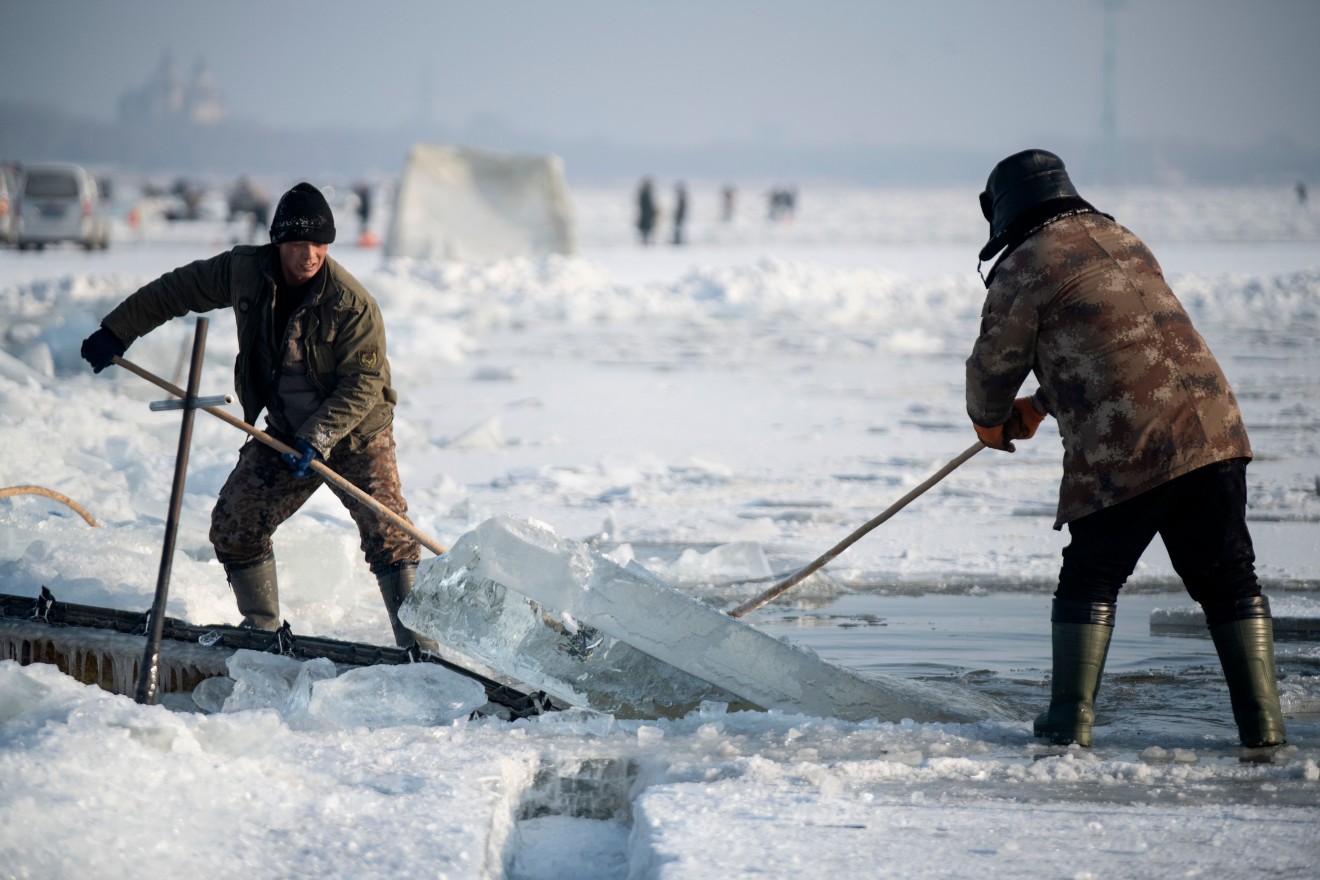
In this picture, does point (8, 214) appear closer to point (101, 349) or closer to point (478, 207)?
point (478, 207)

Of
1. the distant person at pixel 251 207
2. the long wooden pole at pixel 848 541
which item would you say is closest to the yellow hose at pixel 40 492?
the long wooden pole at pixel 848 541

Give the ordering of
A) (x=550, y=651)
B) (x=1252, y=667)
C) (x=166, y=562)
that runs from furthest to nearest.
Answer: (x=550, y=651), (x=166, y=562), (x=1252, y=667)

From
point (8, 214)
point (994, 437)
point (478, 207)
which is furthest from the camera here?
point (8, 214)

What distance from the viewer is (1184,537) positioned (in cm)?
347

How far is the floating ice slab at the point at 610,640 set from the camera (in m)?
3.88

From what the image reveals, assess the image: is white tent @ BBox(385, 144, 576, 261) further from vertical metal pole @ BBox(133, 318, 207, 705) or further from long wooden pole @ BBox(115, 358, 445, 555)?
vertical metal pole @ BBox(133, 318, 207, 705)

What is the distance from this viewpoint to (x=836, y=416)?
1039 cm

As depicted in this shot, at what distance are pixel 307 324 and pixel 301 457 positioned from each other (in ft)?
1.38

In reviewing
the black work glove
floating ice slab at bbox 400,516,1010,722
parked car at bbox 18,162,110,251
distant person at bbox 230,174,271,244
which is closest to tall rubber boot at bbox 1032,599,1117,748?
floating ice slab at bbox 400,516,1010,722

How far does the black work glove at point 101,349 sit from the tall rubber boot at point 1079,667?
2.86 m

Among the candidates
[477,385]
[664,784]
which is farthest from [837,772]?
[477,385]

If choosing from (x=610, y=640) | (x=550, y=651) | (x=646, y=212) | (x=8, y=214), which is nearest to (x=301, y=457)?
(x=550, y=651)

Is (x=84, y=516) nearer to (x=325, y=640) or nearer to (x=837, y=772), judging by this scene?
(x=325, y=640)

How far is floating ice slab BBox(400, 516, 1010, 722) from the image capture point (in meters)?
3.88
